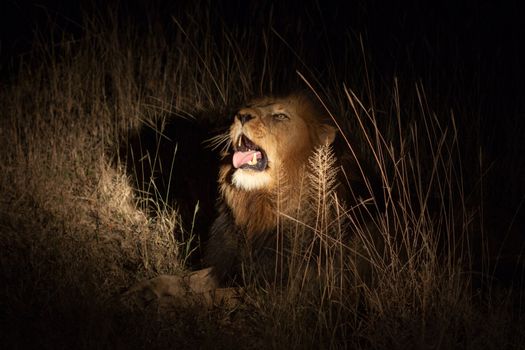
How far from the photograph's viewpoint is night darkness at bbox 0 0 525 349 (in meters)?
3.12

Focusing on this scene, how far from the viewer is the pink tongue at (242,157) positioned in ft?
12.2

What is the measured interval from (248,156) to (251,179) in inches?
5.5

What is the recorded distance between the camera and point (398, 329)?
3066 millimetres

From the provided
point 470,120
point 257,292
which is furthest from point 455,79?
point 257,292

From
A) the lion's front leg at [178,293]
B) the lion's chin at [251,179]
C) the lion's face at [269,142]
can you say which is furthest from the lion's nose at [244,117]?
the lion's front leg at [178,293]

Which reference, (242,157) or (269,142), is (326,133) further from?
(242,157)

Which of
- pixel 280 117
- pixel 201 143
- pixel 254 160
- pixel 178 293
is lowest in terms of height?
pixel 178 293

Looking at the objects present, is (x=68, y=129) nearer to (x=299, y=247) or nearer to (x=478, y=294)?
(x=299, y=247)

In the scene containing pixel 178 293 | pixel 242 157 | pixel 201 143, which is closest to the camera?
pixel 178 293

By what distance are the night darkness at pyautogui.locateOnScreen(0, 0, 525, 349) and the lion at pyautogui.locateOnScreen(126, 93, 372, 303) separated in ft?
0.70

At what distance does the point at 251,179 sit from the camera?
3699mm

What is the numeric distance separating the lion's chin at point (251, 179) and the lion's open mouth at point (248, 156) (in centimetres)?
3

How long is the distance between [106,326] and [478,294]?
1.70 m

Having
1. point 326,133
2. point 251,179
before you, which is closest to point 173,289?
point 251,179
